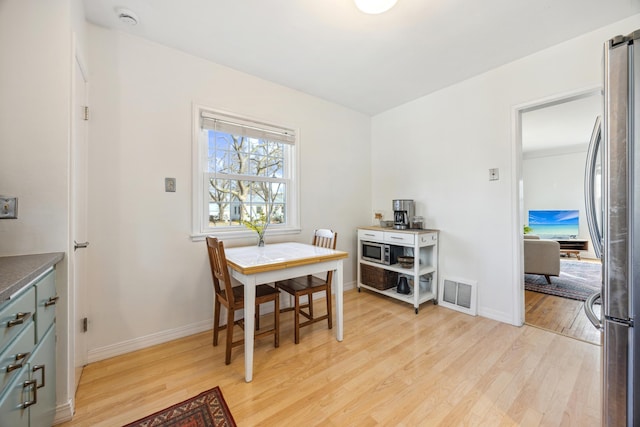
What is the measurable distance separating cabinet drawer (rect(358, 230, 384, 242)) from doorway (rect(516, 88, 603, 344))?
4.52 ft

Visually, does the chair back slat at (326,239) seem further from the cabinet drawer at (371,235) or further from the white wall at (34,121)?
the white wall at (34,121)

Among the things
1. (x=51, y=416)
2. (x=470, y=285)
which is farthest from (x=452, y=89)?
(x=51, y=416)

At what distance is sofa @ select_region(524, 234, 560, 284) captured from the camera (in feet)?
12.2

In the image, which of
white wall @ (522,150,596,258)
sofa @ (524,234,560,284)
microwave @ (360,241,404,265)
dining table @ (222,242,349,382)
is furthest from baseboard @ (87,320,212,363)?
white wall @ (522,150,596,258)

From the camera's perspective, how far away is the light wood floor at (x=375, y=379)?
56.5 inches

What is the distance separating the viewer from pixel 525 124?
4.51 m

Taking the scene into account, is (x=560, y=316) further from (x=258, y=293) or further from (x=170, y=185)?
(x=170, y=185)

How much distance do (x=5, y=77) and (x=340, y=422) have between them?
2393mm

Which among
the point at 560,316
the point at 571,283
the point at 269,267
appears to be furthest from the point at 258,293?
the point at 571,283

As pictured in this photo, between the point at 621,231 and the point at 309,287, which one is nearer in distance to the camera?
the point at 621,231

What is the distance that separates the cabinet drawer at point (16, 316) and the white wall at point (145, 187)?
1.05 metres

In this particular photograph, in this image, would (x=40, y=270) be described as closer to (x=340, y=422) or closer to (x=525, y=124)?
(x=340, y=422)

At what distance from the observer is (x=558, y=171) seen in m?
6.45

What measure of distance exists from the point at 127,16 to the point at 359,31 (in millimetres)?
1696
